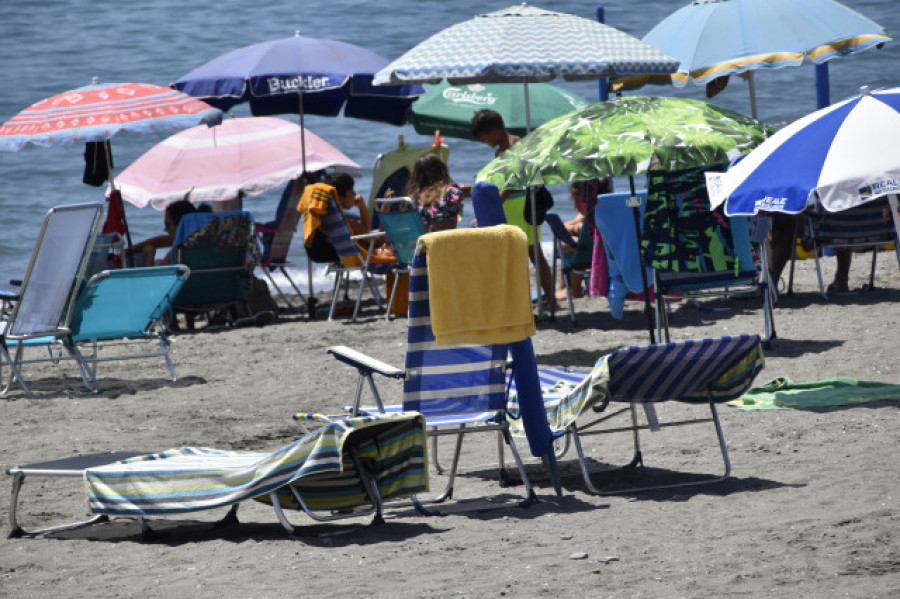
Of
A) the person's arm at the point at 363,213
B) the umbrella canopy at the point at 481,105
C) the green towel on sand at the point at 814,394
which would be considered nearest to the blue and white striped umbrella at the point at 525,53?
the person's arm at the point at 363,213

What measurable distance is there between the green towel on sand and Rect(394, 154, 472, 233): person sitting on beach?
301cm

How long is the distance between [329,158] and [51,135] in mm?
3209

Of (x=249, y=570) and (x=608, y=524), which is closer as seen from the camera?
(x=249, y=570)

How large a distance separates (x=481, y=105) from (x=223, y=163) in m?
2.40

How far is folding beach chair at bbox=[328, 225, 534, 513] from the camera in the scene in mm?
4293

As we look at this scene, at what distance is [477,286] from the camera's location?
432cm

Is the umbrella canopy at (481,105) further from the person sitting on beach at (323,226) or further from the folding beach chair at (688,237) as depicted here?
the folding beach chair at (688,237)

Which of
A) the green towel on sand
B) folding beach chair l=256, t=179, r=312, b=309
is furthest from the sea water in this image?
the green towel on sand

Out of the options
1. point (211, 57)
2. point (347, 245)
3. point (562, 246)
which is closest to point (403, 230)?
point (347, 245)

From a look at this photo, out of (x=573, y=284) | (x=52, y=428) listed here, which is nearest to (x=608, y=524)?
(x=52, y=428)

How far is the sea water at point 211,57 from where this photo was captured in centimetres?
2258

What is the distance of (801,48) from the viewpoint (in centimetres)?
945

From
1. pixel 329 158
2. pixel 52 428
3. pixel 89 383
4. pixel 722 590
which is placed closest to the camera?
pixel 722 590

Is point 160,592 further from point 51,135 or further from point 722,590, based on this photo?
point 51,135
